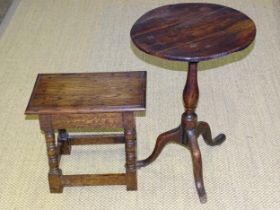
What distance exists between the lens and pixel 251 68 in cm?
281

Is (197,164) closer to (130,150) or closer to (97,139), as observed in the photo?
(130,150)

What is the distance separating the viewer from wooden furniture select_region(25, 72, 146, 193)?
1.82m

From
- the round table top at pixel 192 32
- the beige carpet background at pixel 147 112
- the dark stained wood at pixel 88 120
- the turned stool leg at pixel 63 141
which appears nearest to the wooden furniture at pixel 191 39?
the round table top at pixel 192 32

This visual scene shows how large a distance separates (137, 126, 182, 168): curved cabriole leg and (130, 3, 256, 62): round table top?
0.45m

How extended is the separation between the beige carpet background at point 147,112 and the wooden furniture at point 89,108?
80mm

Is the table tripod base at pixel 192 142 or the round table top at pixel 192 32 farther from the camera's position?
the table tripod base at pixel 192 142

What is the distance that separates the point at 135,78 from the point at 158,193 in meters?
0.49

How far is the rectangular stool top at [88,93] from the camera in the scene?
5.96ft

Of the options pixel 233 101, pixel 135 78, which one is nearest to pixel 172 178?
pixel 135 78

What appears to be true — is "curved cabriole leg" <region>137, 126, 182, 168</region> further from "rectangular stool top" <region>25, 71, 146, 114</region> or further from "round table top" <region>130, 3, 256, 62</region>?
"round table top" <region>130, 3, 256, 62</region>

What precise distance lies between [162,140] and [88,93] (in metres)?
0.41

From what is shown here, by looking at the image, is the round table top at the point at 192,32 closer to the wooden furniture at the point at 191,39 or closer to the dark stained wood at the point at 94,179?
the wooden furniture at the point at 191,39

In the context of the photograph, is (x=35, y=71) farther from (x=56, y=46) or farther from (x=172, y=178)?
(x=172, y=178)

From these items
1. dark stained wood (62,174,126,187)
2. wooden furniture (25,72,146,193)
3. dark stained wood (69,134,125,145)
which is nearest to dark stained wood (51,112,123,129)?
wooden furniture (25,72,146,193)
